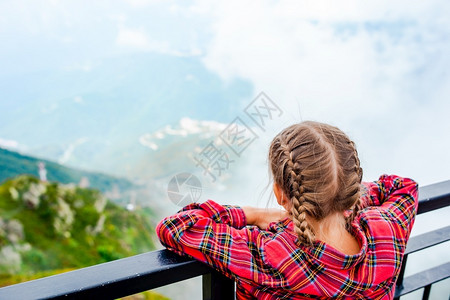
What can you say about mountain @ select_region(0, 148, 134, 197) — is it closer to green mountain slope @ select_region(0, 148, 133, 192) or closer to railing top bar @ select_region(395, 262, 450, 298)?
green mountain slope @ select_region(0, 148, 133, 192)

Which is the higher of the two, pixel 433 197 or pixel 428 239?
pixel 433 197

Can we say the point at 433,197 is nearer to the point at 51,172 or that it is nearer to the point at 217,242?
the point at 217,242

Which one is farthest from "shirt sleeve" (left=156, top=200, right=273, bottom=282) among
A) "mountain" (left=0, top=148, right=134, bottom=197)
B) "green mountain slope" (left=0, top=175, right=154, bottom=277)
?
"mountain" (left=0, top=148, right=134, bottom=197)

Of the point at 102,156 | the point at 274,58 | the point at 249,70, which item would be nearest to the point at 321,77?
the point at 274,58

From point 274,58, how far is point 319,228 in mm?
20817

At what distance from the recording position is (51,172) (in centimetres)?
1967

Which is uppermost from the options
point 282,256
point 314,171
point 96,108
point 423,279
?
point 96,108

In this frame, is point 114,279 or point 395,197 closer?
point 114,279

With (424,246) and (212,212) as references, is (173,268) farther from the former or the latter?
(424,246)

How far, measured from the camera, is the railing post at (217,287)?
0.69 m

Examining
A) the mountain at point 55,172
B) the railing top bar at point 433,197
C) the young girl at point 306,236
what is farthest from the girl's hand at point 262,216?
the mountain at point 55,172

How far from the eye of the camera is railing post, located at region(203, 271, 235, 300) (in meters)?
0.69

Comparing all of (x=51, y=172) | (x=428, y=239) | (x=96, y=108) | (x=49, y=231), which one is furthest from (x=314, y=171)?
(x=96, y=108)

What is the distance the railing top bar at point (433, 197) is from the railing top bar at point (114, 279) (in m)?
0.53
